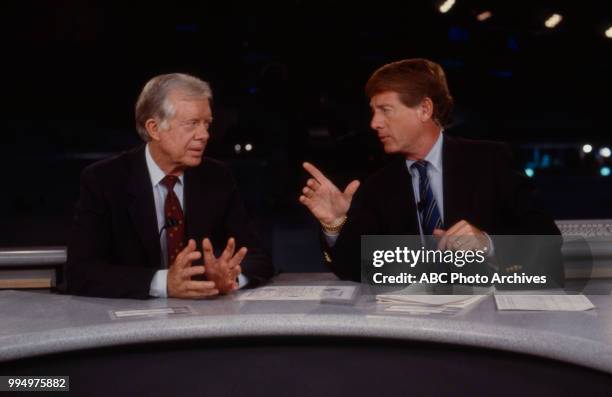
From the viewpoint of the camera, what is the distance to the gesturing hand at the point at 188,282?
1669 millimetres

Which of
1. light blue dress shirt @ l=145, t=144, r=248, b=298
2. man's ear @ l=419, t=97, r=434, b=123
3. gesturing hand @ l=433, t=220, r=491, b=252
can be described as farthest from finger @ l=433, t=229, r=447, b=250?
light blue dress shirt @ l=145, t=144, r=248, b=298

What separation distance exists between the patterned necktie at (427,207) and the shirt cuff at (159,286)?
854 millimetres

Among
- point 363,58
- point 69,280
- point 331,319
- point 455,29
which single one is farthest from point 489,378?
point 363,58

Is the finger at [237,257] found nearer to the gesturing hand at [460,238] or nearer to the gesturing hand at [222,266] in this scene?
the gesturing hand at [222,266]

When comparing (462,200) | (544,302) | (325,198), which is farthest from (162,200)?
(544,302)

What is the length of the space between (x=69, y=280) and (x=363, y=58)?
6219mm

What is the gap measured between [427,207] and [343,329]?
2.96 ft

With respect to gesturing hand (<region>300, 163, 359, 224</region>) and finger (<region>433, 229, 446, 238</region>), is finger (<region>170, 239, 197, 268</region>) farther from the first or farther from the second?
finger (<region>433, 229, 446, 238</region>)

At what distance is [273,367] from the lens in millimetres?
1350

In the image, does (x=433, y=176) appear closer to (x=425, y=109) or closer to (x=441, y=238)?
(x=425, y=109)

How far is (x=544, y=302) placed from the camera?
1.58m

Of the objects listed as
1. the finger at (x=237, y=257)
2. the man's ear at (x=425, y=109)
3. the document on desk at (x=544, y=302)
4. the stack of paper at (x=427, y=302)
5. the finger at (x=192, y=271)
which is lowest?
the document on desk at (x=544, y=302)

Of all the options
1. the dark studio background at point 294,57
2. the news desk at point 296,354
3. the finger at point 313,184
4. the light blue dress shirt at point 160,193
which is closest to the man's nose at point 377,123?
the finger at point 313,184

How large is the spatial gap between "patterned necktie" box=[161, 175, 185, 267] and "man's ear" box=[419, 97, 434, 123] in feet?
2.76
